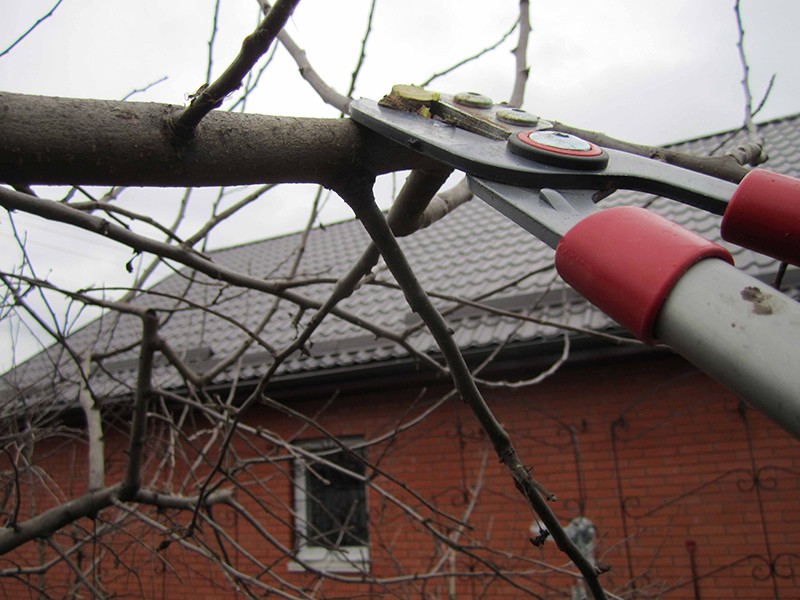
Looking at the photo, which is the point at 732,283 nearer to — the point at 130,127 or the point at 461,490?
the point at 130,127

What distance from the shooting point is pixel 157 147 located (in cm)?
92

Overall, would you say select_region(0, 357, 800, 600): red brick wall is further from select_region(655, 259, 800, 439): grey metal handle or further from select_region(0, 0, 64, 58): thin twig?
select_region(655, 259, 800, 439): grey metal handle

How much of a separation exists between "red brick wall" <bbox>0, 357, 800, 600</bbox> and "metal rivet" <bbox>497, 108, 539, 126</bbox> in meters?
3.88

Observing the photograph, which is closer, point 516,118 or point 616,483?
point 516,118

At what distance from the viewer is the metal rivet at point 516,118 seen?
1.30 meters

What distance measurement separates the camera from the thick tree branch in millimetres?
833

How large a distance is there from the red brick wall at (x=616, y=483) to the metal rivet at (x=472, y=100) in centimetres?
386

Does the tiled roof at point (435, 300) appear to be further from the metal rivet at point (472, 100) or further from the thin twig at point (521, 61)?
the metal rivet at point (472, 100)

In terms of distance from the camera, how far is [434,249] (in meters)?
8.87

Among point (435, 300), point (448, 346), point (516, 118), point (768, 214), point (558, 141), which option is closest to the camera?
point (768, 214)

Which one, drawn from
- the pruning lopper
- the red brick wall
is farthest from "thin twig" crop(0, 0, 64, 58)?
the red brick wall

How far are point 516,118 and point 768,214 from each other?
513mm

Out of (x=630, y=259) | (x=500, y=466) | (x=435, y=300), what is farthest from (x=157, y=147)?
(x=435, y=300)

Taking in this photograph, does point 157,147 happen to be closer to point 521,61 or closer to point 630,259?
point 630,259
